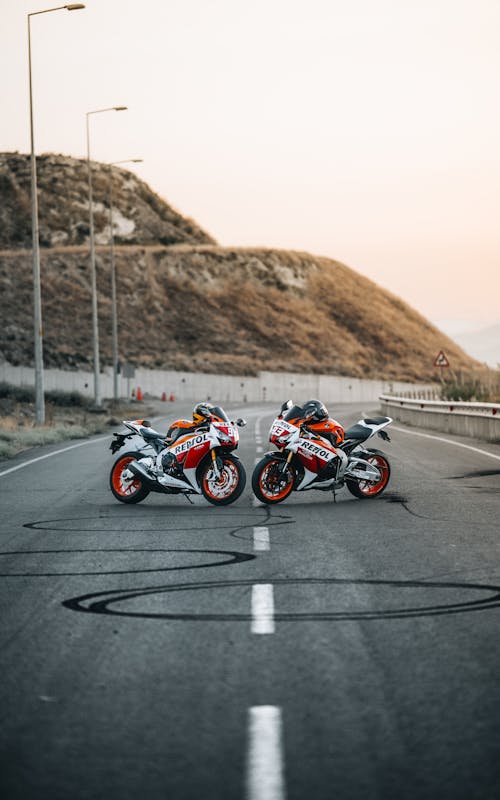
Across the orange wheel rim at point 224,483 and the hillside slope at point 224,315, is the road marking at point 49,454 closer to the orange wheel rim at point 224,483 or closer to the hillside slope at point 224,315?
the orange wheel rim at point 224,483

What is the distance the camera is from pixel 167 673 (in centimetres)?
582

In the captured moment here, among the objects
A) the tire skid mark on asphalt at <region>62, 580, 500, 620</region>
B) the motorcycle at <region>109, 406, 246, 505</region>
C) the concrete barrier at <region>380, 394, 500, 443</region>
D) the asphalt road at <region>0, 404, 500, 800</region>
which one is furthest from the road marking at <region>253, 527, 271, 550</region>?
the concrete barrier at <region>380, 394, 500, 443</region>

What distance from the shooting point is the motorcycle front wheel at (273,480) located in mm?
13500

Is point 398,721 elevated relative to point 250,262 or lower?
lower

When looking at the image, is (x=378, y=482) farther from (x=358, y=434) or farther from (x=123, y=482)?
(x=123, y=482)

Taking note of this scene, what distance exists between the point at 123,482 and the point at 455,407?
20.2m

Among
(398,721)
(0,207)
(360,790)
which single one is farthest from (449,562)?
(0,207)

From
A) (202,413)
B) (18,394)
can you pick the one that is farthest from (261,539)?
(18,394)

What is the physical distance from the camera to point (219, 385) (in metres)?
90.8

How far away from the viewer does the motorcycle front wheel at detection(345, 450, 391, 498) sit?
14258 millimetres

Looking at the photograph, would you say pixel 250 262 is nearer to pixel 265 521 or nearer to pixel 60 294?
pixel 60 294

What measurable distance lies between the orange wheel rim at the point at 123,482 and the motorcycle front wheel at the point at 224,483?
0.97m

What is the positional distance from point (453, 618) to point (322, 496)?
771 cm

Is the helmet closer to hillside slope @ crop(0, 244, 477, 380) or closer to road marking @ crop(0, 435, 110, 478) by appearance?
road marking @ crop(0, 435, 110, 478)
